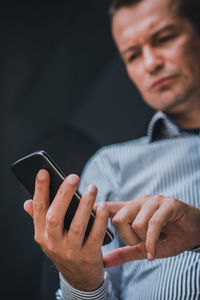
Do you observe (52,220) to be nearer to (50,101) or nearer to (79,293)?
(79,293)

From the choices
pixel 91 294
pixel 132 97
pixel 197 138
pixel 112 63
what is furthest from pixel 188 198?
pixel 112 63

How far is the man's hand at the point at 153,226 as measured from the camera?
0.46m

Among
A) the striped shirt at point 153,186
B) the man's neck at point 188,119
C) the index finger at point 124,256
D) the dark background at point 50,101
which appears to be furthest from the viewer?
the man's neck at point 188,119

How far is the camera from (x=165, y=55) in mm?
1030

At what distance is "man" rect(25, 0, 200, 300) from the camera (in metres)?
0.47

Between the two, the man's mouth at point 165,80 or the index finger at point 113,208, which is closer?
the index finger at point 113,208

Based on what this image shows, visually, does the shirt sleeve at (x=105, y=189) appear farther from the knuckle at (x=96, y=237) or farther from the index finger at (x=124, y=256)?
the knuckle at (x=96, y=237)

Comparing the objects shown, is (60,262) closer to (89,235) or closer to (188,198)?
(89,235)

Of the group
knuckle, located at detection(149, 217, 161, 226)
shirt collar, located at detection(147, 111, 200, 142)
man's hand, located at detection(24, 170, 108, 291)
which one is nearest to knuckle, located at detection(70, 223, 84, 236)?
man's hand, located at detection(24, 170, 108, 291)

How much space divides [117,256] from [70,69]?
0.97m

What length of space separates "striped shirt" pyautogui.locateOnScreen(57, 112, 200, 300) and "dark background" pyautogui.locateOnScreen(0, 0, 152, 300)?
0.61 feet

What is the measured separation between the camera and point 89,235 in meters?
0.48

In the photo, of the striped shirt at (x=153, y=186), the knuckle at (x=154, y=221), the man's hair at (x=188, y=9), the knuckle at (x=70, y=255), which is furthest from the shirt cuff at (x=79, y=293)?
the man's hair at (x=188, y=9)

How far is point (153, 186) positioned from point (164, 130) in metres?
0.29
